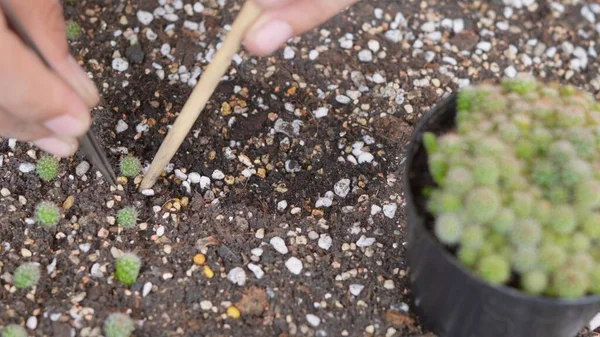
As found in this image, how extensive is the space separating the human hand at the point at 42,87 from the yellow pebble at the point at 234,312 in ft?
2.08

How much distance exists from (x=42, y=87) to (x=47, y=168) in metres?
0.67

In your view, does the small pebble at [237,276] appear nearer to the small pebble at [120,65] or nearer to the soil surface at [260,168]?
the soil surface at [260,168]

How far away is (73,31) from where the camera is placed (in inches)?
102

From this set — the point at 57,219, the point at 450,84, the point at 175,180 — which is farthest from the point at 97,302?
the point at 450,84

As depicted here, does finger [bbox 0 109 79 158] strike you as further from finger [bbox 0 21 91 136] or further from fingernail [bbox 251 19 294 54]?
fingernail [bbox 251 19 294 54]

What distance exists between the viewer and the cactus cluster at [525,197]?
1.55m

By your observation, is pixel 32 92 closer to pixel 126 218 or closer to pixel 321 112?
pixel 126 218

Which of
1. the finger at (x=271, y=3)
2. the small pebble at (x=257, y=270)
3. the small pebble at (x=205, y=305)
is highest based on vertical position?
the finger at (x=271, y=3)

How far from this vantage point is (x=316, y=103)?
2506 mm

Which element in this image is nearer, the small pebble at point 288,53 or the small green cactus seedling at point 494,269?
the small green cactus seedling at point 494,269

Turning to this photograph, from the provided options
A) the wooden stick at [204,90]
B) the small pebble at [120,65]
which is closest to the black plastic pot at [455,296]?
the wooden stick at [204,90]

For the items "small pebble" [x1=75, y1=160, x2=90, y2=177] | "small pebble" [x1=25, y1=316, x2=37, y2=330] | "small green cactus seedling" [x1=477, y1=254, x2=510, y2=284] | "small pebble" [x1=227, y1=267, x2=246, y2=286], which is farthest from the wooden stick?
"small green cactus seedling" [x1=477, y1=254, x2=510, y2=284]

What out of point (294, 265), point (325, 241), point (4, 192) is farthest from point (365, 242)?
point (4, 192)

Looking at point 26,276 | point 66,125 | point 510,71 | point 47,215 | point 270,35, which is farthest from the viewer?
point 510,71
